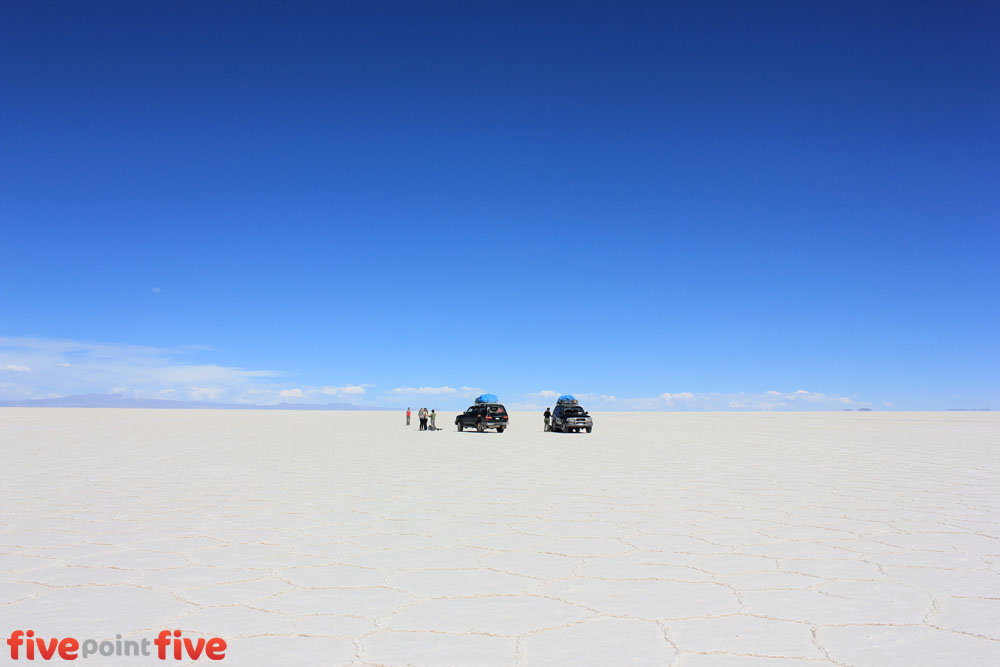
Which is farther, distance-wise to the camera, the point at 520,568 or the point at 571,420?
the point at 571,420

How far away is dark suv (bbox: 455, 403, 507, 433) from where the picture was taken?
127 ft

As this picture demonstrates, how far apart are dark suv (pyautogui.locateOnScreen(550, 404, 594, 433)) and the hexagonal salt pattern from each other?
23090 millimetres

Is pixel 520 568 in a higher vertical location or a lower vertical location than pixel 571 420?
lower

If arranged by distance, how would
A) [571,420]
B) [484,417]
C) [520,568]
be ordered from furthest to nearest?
[484,417]
[571,420]
[520,568]

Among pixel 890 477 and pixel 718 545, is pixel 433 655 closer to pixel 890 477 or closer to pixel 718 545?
pixel 718 545

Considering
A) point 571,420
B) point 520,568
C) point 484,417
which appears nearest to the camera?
point 520,568

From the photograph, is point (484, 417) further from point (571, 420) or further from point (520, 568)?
point (520, 568)

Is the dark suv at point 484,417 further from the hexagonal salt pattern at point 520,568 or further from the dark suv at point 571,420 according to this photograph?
the hexagonal salt pattern at point 520,568

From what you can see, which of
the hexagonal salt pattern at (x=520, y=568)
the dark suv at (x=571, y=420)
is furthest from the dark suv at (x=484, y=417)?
the hexagonal salt pattern at (x=520, y=568)

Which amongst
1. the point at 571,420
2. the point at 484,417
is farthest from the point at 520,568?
the point at 484,417

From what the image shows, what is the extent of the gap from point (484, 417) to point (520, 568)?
3265cm

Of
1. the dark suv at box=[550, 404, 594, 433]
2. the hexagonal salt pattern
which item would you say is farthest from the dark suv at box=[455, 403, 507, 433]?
the hexagonal salt pattern

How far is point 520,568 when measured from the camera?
638 centimetres

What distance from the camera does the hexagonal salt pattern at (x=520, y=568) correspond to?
4.43m
